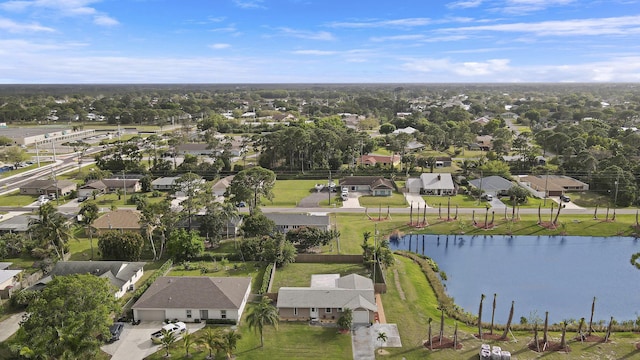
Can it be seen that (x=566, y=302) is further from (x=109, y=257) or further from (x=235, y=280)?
(x=109, y=257)

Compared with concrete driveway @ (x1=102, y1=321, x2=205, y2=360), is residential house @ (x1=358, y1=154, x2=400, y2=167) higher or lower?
higher

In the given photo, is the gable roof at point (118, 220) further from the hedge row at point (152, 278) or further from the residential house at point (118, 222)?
the hedge row at point (152, 278)

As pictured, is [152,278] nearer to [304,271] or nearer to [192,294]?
[192,294]

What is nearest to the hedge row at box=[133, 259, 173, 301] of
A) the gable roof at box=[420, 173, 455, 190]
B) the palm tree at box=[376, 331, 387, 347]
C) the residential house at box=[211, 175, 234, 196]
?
the palm tree at box=[376, 331, 387, 347]

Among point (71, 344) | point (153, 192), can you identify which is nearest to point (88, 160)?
point (153, 192)

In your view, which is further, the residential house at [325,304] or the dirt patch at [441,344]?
the residential house at [325,304]

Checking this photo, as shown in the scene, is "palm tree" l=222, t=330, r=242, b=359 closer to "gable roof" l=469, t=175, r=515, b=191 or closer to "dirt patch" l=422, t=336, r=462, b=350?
"dirt patch" l=422, t=336, r=462, b=350

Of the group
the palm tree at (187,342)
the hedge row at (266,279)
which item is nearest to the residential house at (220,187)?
the hedge row at (266,279)
